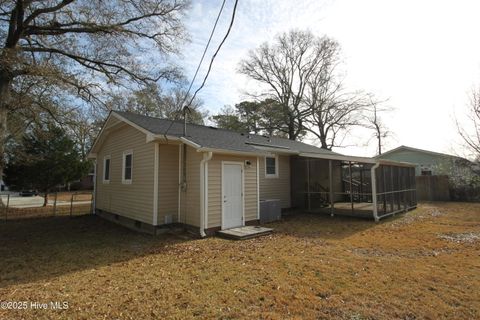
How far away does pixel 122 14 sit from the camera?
12.5 meters

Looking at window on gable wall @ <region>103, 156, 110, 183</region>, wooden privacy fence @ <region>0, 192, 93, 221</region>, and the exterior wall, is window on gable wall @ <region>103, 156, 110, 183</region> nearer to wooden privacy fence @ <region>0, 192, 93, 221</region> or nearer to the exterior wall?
wooden privacy fence @ <region>0, 192, 93, 221</region>

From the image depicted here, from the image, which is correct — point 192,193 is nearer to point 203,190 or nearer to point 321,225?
point 203,190

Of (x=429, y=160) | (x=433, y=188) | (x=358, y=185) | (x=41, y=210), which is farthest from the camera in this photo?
(x=429, y=160)

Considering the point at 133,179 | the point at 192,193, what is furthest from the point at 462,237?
the point at 133,179

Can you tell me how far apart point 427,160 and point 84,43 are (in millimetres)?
27597

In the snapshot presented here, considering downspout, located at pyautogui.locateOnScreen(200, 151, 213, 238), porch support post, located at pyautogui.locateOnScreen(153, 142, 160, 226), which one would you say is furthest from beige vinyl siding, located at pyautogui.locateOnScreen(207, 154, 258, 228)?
porch support post, located at pyautogui.locateOnScreen(153, 142, 160, 226)

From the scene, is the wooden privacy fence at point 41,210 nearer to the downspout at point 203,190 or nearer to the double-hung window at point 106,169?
the double-hung window at point 106,169

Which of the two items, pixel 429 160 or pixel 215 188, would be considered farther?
pixel 429 160

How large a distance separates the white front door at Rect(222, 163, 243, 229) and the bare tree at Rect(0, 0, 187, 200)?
24.8 feet

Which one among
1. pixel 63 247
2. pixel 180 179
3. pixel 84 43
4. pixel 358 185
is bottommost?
pixel 63 247

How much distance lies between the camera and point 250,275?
16.0 feet

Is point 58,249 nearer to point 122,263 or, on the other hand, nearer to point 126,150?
point 122,263

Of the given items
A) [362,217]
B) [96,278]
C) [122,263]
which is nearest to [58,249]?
[122,263]

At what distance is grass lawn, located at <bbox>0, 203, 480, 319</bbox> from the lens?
3.63 metres
